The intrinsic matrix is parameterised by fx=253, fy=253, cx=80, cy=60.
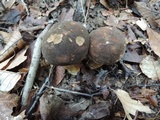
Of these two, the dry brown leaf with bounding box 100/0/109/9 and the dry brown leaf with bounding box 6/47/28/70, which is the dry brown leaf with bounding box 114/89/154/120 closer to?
the dry brown leaf with bounding box 6/47/28/70

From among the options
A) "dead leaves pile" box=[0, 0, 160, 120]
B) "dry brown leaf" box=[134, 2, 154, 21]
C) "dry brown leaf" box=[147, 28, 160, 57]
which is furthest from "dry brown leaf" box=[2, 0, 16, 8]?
"dry brown leaf" box=[147, 28, 160, 57]

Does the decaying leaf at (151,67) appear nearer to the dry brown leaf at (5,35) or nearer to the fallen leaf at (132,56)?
the fallen leaf at (132,56)

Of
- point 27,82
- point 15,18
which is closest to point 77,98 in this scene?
point 27,82

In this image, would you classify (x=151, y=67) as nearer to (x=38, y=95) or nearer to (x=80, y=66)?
(x=80, y=66)

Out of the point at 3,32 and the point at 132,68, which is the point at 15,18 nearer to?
the point at 3,32


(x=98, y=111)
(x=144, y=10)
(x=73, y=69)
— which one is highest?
(x=144, y=10)

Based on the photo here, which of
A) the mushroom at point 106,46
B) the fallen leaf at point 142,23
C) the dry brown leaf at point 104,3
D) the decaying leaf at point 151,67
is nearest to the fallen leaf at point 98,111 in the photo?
A: the mushroom at point 106,46

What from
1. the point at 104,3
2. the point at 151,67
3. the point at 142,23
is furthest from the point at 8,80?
A: the point at 142,23
